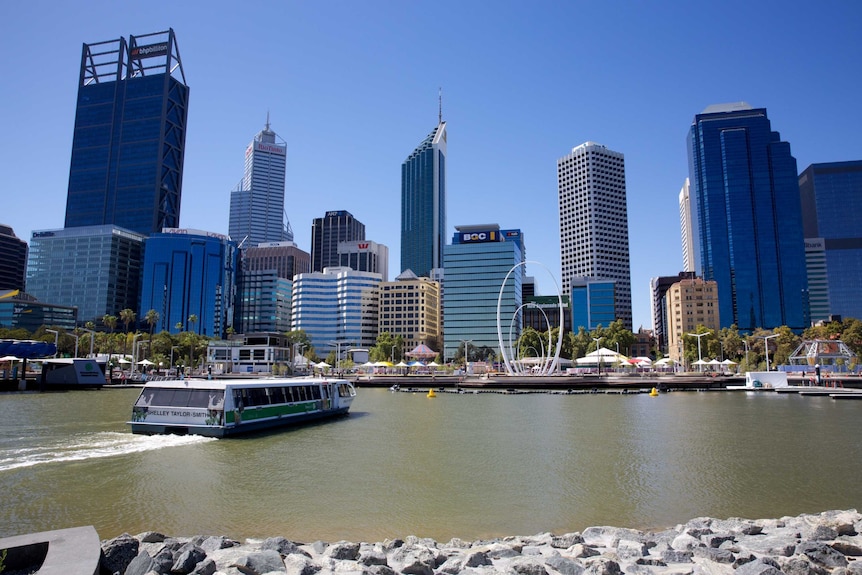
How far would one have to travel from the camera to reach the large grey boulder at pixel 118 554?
10.6 metres

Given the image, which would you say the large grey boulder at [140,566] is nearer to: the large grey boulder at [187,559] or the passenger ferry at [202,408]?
the large grey boulder at [187,559]

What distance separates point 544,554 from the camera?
12.5 meters

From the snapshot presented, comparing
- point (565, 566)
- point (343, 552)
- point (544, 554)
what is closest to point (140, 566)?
point (343, 552)

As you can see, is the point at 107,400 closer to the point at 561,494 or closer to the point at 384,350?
the point at 561,494

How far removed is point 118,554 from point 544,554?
27.8 feet

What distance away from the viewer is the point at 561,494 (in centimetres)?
2038

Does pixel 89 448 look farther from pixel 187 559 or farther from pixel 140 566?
pixel 140 566

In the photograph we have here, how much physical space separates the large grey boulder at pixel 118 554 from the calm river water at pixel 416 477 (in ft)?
17.0

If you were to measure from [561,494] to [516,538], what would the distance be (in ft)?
22.0

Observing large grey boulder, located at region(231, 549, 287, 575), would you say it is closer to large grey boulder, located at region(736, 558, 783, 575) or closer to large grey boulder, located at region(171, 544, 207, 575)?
large grey boulder, located at region(171, 544, 207, 575)

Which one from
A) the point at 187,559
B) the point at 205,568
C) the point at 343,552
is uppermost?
the point at 187,559

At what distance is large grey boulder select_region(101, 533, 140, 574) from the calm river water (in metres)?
5.18

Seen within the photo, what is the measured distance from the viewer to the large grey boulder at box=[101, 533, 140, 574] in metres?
10.6

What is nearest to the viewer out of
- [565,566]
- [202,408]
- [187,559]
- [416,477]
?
[187,559]
